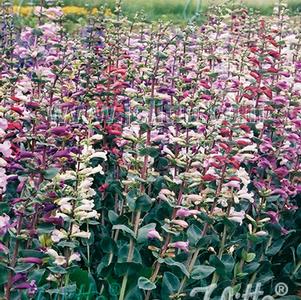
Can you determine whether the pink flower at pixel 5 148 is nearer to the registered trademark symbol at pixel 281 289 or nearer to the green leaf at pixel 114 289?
the green leaf at pixel 114 289

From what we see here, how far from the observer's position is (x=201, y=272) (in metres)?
3.91

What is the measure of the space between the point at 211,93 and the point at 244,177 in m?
0.81

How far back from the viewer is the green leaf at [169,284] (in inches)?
151

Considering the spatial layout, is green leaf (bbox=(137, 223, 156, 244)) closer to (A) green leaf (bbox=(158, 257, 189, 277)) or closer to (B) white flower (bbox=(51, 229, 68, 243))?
(A) green leaf (bbox=(158, 257, 189, 277))

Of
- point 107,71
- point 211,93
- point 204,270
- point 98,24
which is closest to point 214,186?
point 204,270

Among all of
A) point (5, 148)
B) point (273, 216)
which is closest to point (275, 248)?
point (273, 216)

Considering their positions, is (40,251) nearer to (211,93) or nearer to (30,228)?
(30,228)

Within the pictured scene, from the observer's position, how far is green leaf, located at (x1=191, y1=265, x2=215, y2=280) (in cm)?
388

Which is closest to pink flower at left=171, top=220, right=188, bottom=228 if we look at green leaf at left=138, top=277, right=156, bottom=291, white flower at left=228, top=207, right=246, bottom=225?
green leaf at left=138, top=277, right=156, bottom=291

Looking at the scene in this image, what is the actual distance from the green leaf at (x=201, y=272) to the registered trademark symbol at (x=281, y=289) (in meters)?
1.07

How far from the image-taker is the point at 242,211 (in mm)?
4172

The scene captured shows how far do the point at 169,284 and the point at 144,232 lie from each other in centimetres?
29

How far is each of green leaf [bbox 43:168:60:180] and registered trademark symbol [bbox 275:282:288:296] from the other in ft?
6.66

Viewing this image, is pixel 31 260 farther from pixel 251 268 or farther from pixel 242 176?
pixel 251 268
